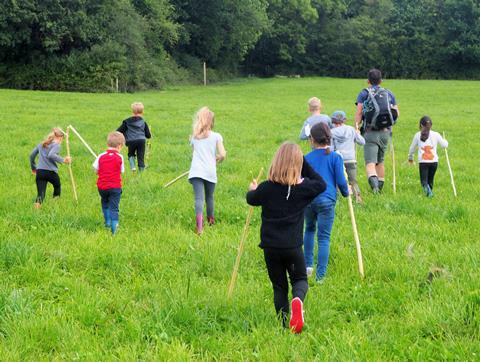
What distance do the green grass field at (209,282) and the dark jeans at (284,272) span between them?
0.57 feet

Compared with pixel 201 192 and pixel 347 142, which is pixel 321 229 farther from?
pixel 347 142

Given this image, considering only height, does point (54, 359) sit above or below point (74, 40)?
below

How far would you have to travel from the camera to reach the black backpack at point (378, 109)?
33.4ft

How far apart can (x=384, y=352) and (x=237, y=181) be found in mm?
7122

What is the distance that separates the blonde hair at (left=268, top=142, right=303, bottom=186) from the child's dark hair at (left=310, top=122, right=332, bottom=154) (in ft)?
4.01

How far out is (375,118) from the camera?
10.3 metres

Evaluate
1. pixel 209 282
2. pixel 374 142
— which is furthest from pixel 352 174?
pixel 209 282

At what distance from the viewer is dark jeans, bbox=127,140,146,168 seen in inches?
475

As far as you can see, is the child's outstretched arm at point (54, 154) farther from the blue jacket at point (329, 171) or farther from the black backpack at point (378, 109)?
the black backpack at point (378, 109)

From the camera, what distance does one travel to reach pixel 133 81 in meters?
43.9

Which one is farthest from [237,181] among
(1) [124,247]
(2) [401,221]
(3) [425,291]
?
(3) [425,291]

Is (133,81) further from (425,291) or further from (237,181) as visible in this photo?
(425,291)

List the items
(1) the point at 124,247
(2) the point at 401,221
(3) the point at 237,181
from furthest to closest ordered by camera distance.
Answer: (3) the point at 237,181
(2) the point at 401,221
(1) the point at 124,247

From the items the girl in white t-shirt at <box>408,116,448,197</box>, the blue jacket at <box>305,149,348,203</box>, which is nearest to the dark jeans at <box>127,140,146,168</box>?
the girl in white t-shirt at <box>408,116,448,197</box>
